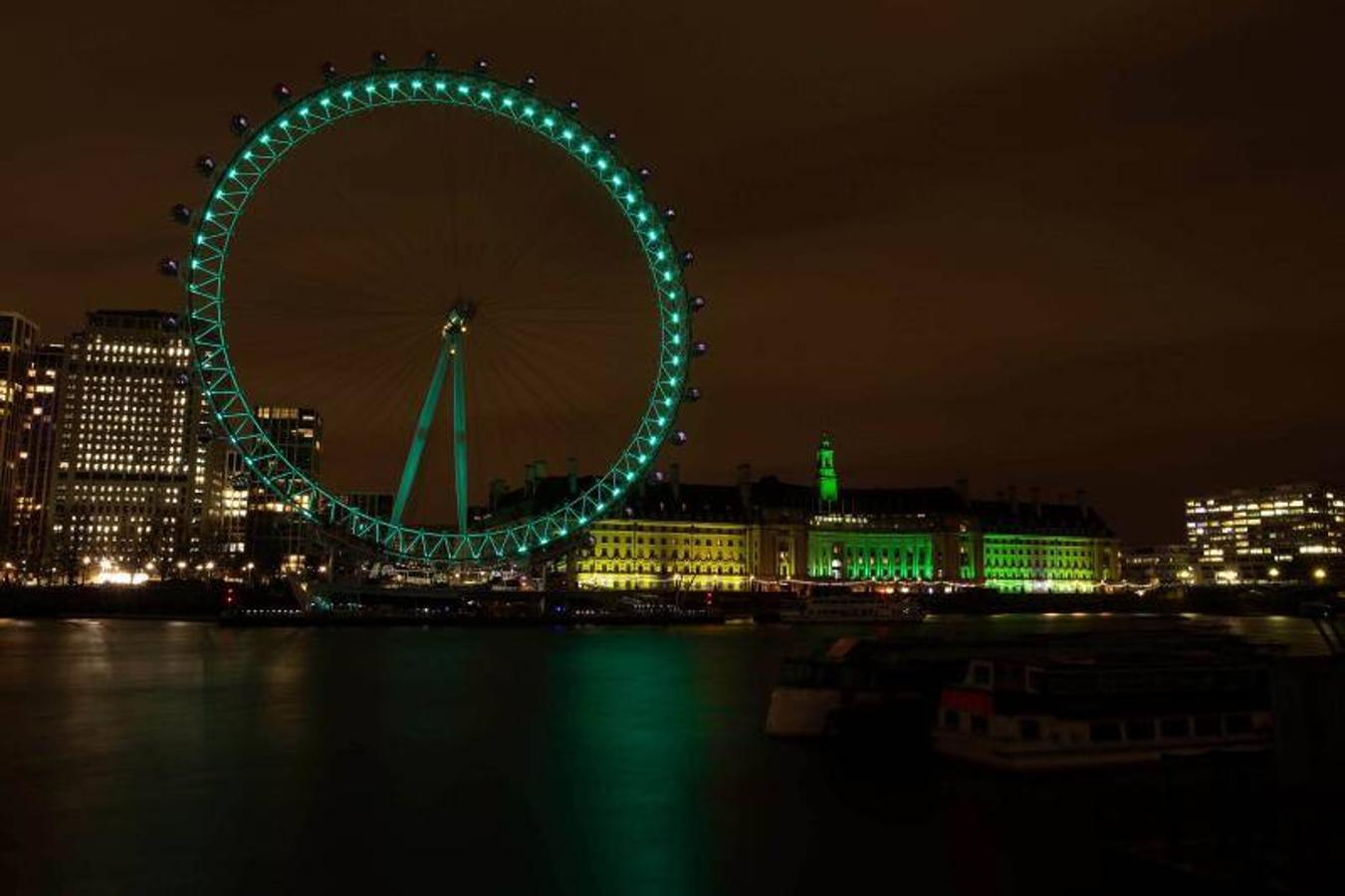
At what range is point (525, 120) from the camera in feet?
172

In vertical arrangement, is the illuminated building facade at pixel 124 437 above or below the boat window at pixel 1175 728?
above

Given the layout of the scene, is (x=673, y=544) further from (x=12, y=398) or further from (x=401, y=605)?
(x=12, y=398)

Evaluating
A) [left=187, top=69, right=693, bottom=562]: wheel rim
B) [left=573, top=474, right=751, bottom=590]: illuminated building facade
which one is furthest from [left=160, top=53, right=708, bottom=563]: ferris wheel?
[left=573, top=474, right=751, bottom=590]: illuminated building facade

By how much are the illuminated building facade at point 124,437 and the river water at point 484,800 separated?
142988 mm

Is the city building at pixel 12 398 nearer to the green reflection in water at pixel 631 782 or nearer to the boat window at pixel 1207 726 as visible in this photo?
the green reflection in water at pixel 631 782

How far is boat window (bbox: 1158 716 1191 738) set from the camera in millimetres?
21420

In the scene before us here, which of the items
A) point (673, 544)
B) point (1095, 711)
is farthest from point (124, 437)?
point (1095, 711)

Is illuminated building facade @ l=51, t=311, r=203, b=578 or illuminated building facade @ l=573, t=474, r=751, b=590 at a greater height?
illuminated building facade @ l=51, t=311, r=203, b=578

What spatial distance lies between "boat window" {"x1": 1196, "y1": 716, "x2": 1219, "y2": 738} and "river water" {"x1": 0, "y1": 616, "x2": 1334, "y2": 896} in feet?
14.4

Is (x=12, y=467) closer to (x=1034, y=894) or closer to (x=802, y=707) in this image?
(x=802, y=707)

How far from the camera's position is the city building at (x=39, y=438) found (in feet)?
545

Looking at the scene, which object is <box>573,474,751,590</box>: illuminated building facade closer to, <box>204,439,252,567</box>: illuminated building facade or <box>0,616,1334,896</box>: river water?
<box>204,439,252,567</box>: illuminated building facade

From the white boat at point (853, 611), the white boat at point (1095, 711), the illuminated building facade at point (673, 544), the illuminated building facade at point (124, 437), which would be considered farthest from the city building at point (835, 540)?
the white boat at point (1095, 711)

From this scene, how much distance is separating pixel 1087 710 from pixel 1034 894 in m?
8.43
